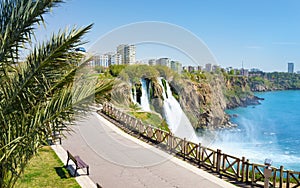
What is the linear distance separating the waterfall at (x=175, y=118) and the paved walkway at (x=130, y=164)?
408 cm

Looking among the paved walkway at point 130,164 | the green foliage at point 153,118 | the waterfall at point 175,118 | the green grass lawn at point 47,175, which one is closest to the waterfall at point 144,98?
the green foliage at point 153,118

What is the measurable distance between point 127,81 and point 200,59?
737 cm

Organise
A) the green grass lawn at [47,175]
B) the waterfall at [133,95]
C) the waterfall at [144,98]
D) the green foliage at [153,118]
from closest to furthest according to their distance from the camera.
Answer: the green grass lawn at [47,175], the green foliage at [153,118], the waterfall at [144,98], the waterfall at [133,95]

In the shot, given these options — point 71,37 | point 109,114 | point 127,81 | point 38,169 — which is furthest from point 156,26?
point 109,114

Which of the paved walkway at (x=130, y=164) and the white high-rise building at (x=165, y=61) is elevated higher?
the white high-rise building at (x=165, y=61)

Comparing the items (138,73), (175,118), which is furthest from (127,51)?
(175,118)

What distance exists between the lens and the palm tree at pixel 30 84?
3.52 m

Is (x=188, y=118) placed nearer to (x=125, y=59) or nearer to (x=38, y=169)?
(x=125, y=59)

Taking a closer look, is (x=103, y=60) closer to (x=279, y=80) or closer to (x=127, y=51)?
(x=127, y=51)

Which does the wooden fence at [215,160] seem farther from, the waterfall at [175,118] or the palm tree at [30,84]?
the palm tree at [30,84]

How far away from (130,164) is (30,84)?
6.17 m

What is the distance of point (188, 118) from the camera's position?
17594 millimetres

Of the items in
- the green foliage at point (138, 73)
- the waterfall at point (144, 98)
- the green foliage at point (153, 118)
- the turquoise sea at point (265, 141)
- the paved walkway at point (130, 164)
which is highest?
the green foliage at point (138, 73)

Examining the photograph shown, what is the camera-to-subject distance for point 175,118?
1748 cm
